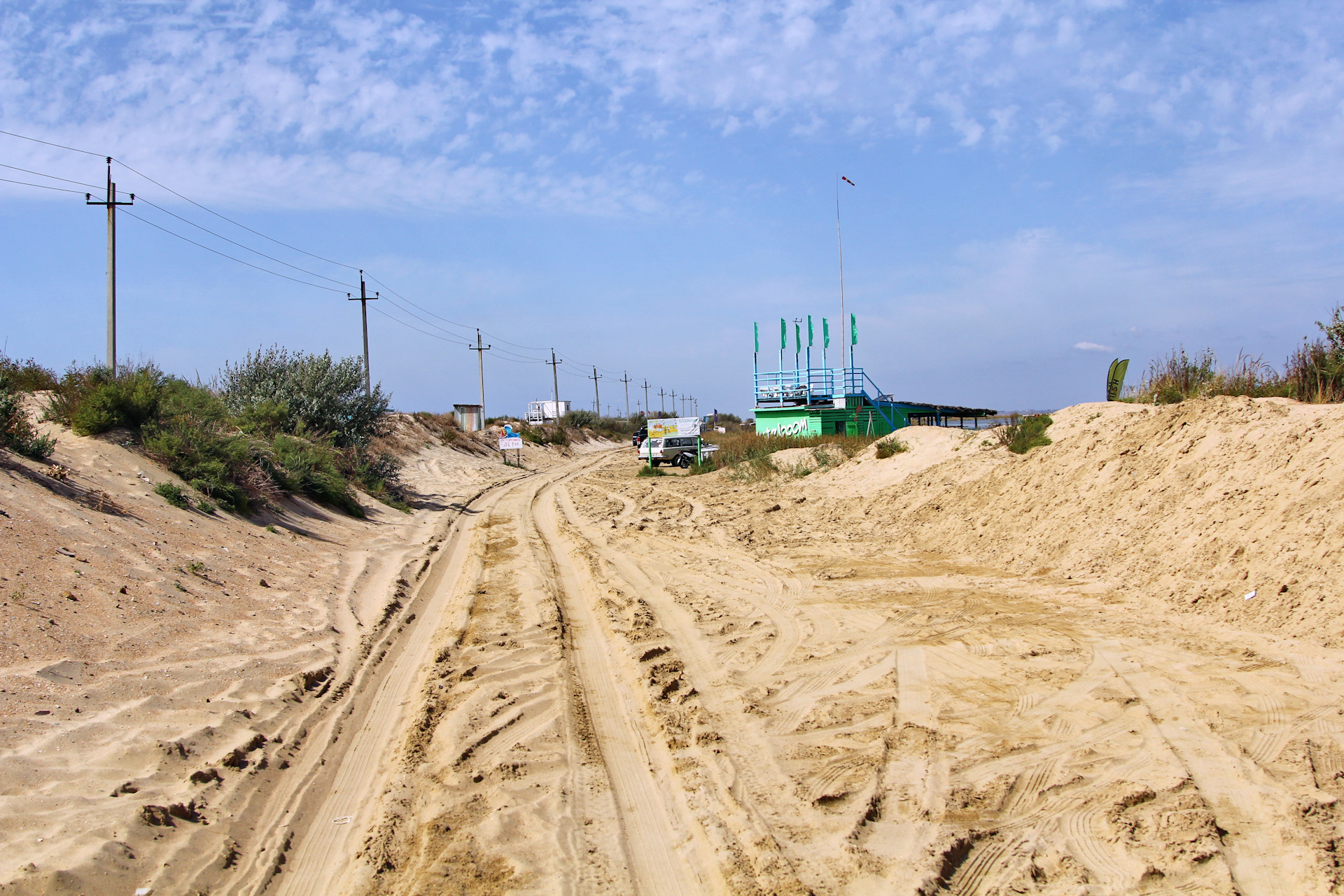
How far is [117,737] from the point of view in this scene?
510 centimetres

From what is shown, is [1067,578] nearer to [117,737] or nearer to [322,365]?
[117,737]

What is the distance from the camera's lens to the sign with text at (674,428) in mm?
35844

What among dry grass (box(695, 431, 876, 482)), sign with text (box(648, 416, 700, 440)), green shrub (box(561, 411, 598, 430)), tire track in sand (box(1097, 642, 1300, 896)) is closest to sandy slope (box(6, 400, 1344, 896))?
tire track in sand (box(1097, 642, 1300, 896))

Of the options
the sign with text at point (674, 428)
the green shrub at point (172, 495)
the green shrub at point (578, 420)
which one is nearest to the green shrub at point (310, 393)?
the green shrub at point (172, 495)

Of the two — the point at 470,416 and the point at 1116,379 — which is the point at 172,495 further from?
the point at 470,416

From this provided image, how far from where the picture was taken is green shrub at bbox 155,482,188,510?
466 inches

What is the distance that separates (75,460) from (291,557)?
12.5 ft

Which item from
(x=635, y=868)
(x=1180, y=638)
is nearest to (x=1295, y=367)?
(x=1180, y=638)

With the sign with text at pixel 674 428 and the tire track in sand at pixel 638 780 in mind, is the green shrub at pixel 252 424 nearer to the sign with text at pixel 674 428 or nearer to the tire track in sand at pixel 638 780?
the tire track in sand at pixel 638 780

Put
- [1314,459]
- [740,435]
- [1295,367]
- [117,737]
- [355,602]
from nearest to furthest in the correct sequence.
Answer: [117,737]
[1314,459]
[355,602]
[1295,367]
[740,435]

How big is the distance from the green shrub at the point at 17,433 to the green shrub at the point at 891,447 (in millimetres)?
17648

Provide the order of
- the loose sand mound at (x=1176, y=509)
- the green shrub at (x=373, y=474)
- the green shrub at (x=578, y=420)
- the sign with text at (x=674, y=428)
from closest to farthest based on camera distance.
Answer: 1. the loose sand mound at (x=1176, y=509)
2. the green shrub at (x=373, y=474)
3. the sign with text at (x=674, y=428)
4. the green shrub at (x=578, y=420)

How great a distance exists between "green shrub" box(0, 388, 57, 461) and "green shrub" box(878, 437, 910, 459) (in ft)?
57.9

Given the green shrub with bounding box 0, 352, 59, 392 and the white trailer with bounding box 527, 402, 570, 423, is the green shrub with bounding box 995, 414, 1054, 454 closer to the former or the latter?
the green shrub with bounding box 0, 352, 59, 392
